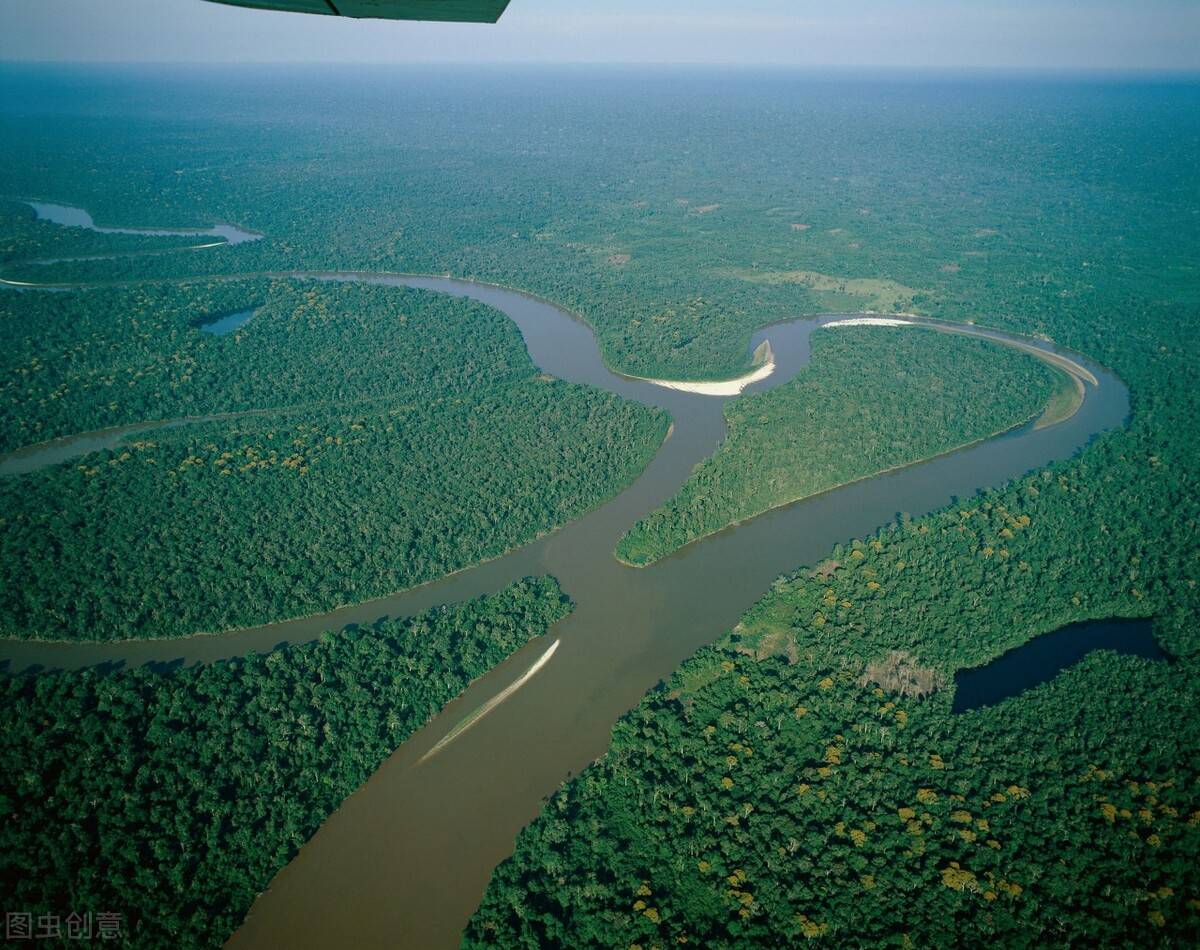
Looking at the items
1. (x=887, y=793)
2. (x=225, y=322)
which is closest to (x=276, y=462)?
(x=225, y=322)

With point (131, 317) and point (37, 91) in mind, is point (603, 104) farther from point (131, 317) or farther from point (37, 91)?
point (131, 317)

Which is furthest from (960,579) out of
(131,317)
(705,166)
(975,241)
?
(705,166)

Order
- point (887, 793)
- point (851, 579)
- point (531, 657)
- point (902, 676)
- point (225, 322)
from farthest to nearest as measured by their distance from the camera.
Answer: point (225, 322) < point (851, 579) < point (531, 657) < point (902, 676) < point (887, 793)

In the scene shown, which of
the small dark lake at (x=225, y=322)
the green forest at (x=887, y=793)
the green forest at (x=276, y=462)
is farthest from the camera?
the small dark lake at (x=225, y=322)

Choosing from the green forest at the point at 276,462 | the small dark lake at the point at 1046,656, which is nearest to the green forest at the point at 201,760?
the green forest at the point at 276,462

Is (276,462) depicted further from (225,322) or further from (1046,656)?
(1046,656)

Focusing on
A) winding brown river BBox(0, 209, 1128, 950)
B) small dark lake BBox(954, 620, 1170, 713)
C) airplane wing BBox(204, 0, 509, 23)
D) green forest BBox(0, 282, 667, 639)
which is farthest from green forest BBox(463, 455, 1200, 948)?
airplane wing BBox(204, 0, 509, 23)

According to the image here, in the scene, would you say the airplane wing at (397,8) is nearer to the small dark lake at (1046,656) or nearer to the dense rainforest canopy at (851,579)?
the dense rainforest canopy at (851,579)
